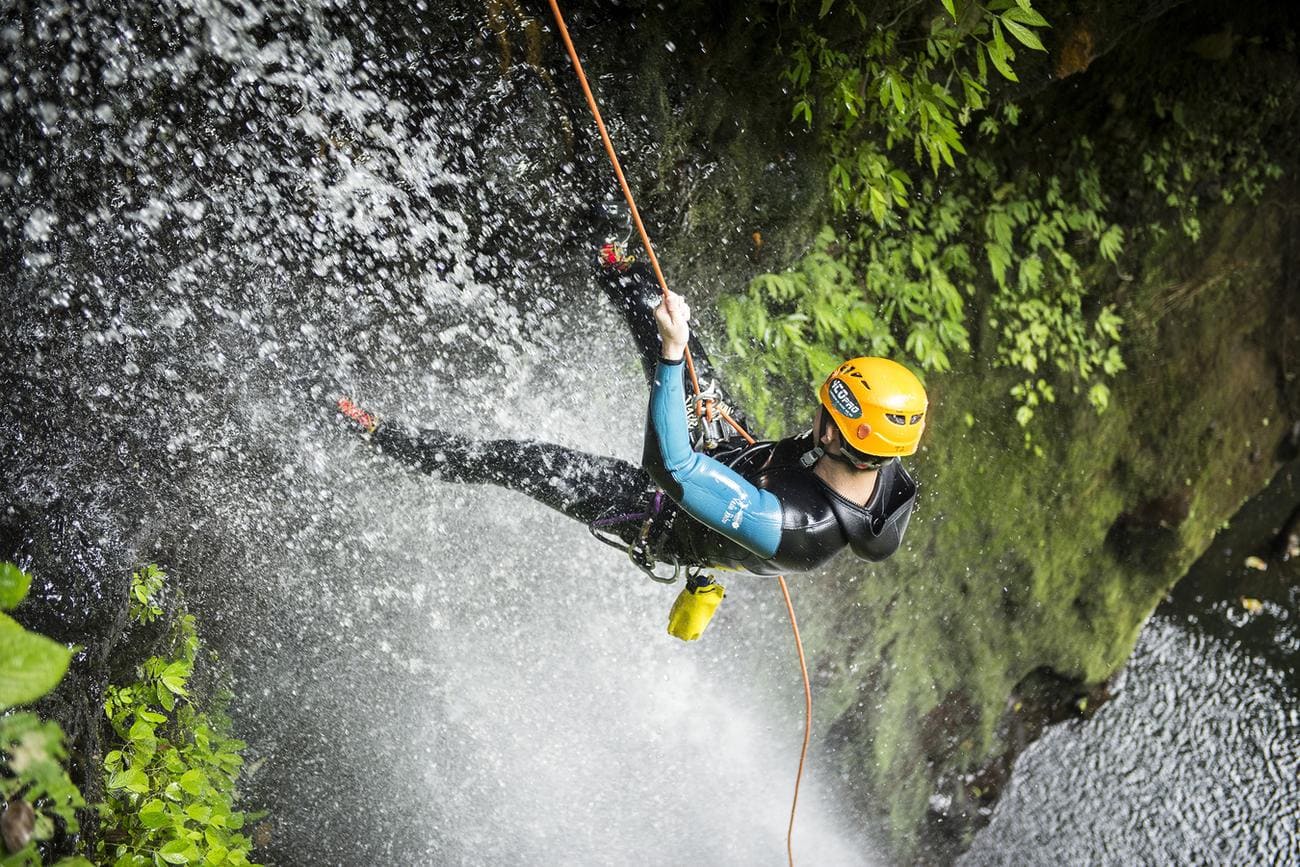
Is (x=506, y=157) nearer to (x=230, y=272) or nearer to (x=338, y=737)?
(x=230, y=272)

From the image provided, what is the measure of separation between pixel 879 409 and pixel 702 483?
25.0 inches

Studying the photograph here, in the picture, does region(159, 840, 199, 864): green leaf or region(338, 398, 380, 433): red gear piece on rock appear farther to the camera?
region(338, 398, 380, 433): red gear piece on rock

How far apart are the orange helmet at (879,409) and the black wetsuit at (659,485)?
262 mm

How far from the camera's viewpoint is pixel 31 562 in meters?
3.00

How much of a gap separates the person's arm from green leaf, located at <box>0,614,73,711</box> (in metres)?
1.77

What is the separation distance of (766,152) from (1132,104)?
3.41m

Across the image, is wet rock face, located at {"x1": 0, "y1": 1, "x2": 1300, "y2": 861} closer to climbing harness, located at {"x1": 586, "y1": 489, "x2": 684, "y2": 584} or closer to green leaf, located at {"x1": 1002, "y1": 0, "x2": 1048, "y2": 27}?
climbing harness, located at {"x1": 586, "y1": 489, "x2": 684, "y2": 584}

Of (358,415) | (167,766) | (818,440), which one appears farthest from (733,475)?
(167,766)

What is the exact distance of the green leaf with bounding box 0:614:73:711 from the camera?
1.40 metres

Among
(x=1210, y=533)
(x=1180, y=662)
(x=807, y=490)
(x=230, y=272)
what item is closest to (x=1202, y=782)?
(x=1180, y=662)

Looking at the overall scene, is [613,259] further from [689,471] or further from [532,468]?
[689,471]

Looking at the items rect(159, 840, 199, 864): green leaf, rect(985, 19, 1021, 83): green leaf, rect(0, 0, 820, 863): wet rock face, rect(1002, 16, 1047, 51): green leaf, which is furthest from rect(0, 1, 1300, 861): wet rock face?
rect(1002, 16, 1047, 51): green leaf

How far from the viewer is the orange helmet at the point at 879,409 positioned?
2.80 metres

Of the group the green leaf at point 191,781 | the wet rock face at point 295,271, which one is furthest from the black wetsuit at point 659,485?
the green leaf at point 191,781
